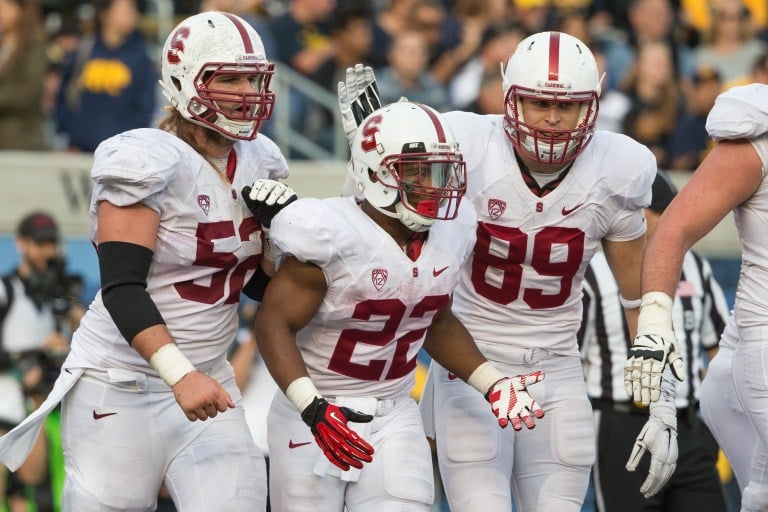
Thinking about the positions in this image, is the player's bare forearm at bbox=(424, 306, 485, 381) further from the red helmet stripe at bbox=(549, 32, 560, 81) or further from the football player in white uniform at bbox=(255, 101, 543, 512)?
the red helmet stripe at bbox=(549, 32, 560, 81)

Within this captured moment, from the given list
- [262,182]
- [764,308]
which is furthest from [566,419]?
[262,182]

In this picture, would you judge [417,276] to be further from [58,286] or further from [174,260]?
[58,286]

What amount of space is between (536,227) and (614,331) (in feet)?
4.34

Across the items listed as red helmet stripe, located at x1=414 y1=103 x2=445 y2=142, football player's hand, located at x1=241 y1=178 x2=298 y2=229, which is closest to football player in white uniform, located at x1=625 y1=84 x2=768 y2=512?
red helmet stripe, located at x1=414 y1=103 x2=445 y2=142

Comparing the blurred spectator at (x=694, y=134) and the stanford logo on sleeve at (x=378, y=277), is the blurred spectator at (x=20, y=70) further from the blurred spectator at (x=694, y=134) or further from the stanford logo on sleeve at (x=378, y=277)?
the stanford logo on sleeve at (x=378, y=277)

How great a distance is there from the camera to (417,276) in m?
4.25

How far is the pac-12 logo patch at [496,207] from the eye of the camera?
457 centimetres

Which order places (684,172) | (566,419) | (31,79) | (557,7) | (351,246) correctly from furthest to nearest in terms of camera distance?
1. (557,7)
2. (684,172)
3. (31,79)
4. (566,419)
5. (351,246)

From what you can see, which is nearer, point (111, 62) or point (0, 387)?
point (0, 387)

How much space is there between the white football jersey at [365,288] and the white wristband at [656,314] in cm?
58

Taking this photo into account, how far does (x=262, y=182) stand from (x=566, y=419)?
1220 mm

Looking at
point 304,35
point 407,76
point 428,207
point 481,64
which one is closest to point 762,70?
point 481,64

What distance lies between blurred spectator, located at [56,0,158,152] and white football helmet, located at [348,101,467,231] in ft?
12.7

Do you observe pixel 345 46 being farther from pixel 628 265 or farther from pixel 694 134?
pixel 628 265
